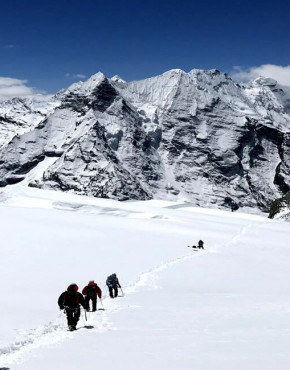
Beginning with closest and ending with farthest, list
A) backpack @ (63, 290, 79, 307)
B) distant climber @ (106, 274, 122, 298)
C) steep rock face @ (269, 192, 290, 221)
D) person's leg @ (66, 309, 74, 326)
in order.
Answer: person's leg @ (66, 309, 74, 326) < backpack @ (63, 290, 79, 307) < distant climber @ (106, 274, 122, 298) < steep rock face @ (269, 192, 290, 221)

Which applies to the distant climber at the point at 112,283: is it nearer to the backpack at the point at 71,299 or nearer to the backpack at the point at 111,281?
the backpack at the point at 111,281

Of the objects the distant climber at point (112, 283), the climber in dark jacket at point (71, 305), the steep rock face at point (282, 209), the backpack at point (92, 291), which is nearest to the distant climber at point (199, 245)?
the distant climber at point (112, 283)

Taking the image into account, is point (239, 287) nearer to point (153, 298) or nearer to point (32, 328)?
point (153, 298)

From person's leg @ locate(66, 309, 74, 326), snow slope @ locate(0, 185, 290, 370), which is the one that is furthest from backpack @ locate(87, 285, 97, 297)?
person's leg @ locate(66, 309, 74, 326)

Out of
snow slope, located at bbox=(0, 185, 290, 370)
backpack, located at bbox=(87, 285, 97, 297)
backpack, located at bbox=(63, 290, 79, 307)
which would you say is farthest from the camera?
backpack, located at bbox=(87, 285, 97, 297)

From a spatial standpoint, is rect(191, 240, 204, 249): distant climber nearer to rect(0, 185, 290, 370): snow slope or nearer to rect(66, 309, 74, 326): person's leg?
rect(0, 185, 290, 370): snow slope

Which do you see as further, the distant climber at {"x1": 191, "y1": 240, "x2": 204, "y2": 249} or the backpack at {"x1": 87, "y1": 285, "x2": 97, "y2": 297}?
the distant climber at {"x1": 191, "y1": 240, "x2": 204, "y2": 249}

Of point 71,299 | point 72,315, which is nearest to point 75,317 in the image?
point 72,315

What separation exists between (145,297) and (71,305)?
577 cm

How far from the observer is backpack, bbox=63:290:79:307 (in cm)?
1584

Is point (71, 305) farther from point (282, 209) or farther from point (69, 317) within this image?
point (282, 209)

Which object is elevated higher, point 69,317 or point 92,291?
point 92,291

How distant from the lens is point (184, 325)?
14.8 meters

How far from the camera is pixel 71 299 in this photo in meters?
15.9
